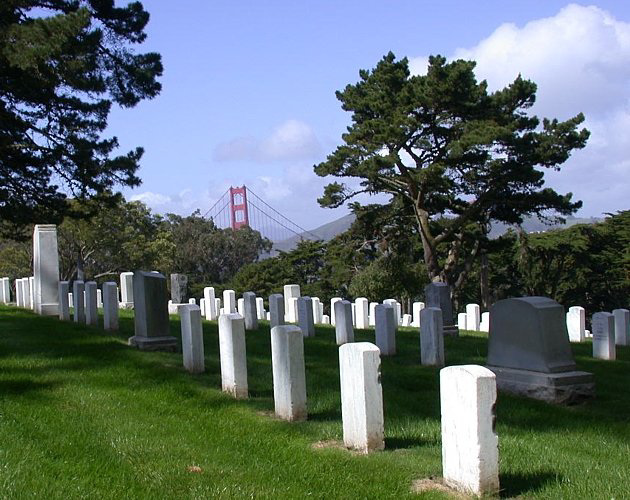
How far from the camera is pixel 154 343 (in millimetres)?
10312

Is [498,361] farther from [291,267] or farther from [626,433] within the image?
[291,267]

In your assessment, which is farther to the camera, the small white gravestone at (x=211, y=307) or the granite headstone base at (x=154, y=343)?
the small white gravestone at (x=211, y=307)

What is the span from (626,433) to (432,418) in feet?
5.55

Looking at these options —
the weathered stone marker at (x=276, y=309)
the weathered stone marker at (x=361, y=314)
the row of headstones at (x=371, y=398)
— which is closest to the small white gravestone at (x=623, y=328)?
the weathered stone marker at (x=361, y=314)

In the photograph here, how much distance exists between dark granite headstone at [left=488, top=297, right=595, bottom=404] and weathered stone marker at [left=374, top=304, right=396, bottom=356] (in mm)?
2796

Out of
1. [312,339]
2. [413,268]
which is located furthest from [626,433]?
[413,268]

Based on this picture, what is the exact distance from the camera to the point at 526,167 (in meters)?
29.7

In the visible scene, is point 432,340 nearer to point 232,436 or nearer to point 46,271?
point 232,436

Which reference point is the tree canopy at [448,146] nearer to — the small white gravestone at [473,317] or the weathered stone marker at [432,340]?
the small white gravestone at [473,317]

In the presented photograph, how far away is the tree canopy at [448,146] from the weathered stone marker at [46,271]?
52.8ft

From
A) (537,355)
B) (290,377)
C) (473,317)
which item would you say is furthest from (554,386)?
(473,317)

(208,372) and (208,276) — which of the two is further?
(208,276)

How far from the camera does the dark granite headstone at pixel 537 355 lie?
26.8 ft

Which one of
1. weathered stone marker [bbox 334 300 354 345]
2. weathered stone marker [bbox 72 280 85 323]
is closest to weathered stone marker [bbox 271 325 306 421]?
weathered stone marker [bbox 334 300 354 345]
